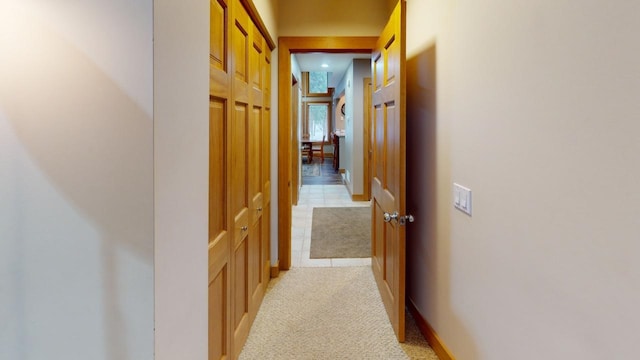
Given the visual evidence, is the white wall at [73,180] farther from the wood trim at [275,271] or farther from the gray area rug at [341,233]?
the gray area rug at [341,233]

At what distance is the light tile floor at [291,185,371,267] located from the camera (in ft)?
12.3

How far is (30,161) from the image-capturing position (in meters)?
0.86

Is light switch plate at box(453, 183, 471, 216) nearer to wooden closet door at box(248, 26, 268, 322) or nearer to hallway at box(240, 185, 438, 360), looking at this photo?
hallway at box(240, 185, 438, 360)

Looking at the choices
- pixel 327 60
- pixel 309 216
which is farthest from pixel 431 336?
pixel 327 60

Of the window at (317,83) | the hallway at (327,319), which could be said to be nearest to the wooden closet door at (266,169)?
the hallway at (327,319)

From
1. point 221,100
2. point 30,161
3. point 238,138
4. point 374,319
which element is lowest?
point 374,319

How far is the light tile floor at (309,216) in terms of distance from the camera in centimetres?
374

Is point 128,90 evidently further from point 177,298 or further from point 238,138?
point 238,138

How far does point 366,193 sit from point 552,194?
5.61 metres

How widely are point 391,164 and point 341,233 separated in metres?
2.38

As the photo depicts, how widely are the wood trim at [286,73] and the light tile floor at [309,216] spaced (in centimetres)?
52

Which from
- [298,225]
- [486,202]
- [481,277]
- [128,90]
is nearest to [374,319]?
[481,277]

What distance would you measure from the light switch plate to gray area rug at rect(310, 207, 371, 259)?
211cm

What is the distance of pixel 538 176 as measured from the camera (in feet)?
4.09
